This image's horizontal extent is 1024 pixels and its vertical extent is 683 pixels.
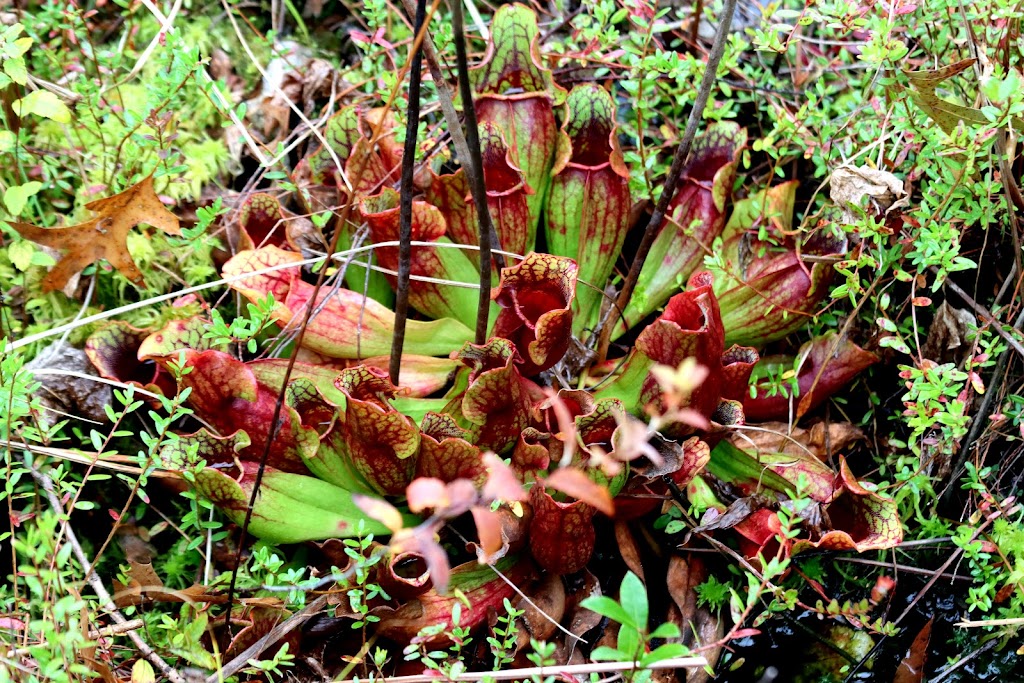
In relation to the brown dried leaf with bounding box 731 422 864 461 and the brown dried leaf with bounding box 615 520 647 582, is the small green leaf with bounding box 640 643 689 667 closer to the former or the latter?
the brown dried leaf with bounding box 615 520 647 582

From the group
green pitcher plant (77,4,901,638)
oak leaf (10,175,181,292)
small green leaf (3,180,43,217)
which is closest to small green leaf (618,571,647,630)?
green pitcher plant (77,4,901,638)

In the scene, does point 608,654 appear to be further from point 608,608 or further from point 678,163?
point 678,163

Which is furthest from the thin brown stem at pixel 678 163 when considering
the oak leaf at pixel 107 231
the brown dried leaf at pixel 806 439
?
the oak leaf at pixel 107 231

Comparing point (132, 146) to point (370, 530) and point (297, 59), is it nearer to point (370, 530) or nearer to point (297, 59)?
point (297, 59)

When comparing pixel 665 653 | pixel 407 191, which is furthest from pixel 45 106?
pixel 665 653

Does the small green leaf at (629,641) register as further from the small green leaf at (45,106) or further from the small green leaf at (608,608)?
the small green leaf at (45,106)

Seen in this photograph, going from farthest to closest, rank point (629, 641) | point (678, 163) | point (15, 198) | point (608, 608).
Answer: point (15, 198), point (678, 163), point (629, 641), point (608, 608)

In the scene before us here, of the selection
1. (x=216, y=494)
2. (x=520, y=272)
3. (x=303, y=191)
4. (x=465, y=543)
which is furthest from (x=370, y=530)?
(x=303, y=191)
